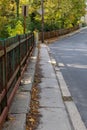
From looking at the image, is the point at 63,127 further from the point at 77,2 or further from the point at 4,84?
the point at 77,2

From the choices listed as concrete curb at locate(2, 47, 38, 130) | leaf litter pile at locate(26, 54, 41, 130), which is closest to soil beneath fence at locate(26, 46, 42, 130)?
leaf litter pile at locate(26, 54, 41, 130)

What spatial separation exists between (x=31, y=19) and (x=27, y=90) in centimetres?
3954

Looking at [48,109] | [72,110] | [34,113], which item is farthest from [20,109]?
[72,110]

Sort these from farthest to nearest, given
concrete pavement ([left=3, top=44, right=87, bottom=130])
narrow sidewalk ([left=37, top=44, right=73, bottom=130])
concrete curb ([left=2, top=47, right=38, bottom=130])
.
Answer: narrow sidewalk ([left=37, top=44, right=73, bottom=130]) → concrete pavement ([left=3, top=44, right=87, bottom=130]) → concrete curb ([left=2, top=47, right=38, bottom=130])

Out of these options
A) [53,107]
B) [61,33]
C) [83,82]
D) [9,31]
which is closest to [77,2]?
[61,33]

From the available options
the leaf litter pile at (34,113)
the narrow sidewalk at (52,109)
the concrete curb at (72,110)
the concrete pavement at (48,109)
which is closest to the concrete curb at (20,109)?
the concrete pavement at (48,109)

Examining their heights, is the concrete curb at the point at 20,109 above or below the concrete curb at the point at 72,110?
above

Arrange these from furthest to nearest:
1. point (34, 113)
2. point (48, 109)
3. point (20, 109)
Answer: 1. point (48, 109)
2. point (34, 113)
3. point (20, 109)

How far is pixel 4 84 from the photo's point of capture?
19.9 ft

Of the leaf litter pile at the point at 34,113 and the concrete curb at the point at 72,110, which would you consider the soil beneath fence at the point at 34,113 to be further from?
the concrete curb at the point at 72,110

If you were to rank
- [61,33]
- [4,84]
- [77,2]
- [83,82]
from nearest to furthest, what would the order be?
1. [4,84]
2. [83,82]
3. [61,33]
4. [77,2]

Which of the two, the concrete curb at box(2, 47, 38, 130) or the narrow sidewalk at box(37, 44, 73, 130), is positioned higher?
the concrete curb at box(2, 47, 38, 130)

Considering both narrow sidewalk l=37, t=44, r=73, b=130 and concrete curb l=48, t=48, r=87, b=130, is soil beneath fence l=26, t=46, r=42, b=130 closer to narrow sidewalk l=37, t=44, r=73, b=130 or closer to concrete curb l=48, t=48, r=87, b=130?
narrow sidewalk l=37, t=44, r=73, b=130

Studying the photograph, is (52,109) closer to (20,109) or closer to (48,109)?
(48,109)
